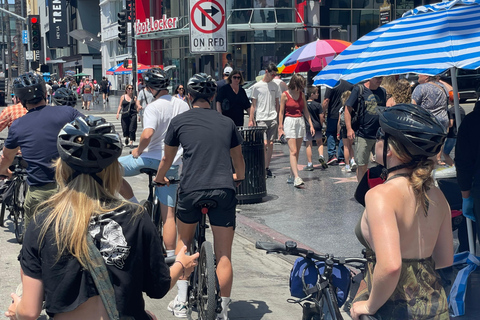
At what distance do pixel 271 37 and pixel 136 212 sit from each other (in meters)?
33.9

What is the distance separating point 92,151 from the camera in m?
2.57

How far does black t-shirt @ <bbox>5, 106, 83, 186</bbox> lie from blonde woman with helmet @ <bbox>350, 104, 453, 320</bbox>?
3534 mm

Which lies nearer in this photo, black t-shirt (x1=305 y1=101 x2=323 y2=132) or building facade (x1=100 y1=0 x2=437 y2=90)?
black t-shirt (x1=305 y1=101 x2=323 y2=132)

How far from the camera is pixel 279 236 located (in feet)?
26.1

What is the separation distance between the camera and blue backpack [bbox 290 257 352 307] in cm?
337

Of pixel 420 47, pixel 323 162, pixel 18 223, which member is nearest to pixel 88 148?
pixel 420 47

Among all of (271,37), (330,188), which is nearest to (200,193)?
(330,188)

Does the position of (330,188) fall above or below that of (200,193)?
below

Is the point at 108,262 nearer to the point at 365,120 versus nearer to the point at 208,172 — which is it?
the point at 208,172

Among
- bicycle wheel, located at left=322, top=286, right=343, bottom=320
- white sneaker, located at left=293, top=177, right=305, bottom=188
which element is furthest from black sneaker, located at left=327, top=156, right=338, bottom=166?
bicycle wheel, located at left=322, top=286, right=343, bottom=320

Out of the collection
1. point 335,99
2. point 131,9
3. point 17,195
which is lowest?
point 17,195

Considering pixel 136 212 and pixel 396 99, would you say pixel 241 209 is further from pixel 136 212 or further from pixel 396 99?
pixel 136 212

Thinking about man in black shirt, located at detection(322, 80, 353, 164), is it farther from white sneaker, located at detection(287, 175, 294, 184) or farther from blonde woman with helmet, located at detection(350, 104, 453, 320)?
blonde woman with helmet, located at detection(350, 104, 453, 320)

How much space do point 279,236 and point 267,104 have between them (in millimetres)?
4557
